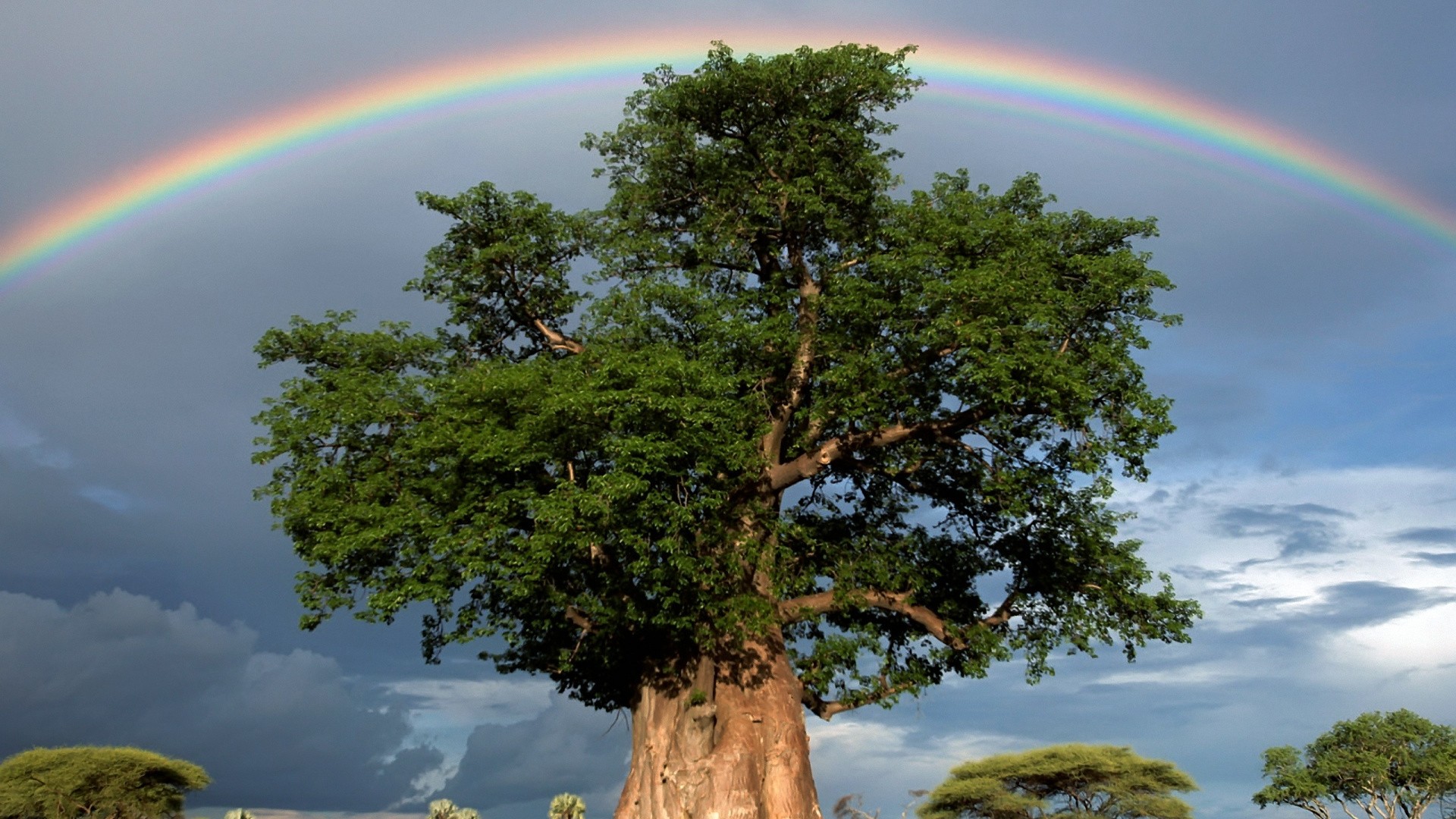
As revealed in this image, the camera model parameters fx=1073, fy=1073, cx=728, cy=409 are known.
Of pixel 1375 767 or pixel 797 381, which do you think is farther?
pixel 1375 767

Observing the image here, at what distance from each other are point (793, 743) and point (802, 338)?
24.5 ft

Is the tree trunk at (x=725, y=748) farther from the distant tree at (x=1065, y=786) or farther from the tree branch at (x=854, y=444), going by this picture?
the distant tree at (x=1065, y=786)

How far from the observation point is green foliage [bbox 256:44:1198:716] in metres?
17.2

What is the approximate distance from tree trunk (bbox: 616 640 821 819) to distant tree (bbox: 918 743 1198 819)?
2088cm

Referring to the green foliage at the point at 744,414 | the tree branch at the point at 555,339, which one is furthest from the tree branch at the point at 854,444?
the tree branch at the point at 555,339

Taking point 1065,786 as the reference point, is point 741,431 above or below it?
above

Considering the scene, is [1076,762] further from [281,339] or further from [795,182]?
[281,339]

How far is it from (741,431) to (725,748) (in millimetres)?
5647

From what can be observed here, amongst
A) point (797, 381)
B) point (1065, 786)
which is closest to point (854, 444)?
point (797, 381)

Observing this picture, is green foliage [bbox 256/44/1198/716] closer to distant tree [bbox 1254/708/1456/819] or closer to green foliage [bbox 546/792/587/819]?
green foliage [bbox 546/792/587/819]

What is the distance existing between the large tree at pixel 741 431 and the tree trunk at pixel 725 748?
6 cm

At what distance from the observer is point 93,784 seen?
110ft

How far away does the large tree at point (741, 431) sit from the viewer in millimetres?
17234

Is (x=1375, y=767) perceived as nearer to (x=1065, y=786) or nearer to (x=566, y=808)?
(x=1065, y=786)
